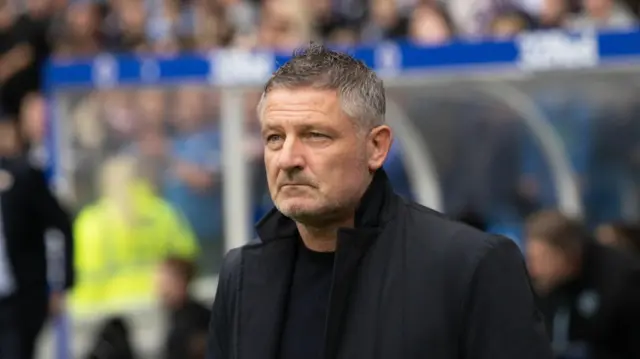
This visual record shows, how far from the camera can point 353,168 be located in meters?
2.68

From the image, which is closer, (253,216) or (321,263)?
(321,263)

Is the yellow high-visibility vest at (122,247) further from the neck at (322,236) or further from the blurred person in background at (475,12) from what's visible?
the neck at (322,236)

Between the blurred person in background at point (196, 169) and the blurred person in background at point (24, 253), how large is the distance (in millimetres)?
877

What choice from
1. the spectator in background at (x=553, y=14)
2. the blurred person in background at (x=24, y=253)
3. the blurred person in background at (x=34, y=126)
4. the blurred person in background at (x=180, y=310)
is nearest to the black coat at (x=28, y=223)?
the blurred person in background at (x=24, y=253)

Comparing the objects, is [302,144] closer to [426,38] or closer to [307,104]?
[307,104]

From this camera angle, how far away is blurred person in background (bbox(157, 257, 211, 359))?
23.6 ft

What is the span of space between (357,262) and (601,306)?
9.28ft

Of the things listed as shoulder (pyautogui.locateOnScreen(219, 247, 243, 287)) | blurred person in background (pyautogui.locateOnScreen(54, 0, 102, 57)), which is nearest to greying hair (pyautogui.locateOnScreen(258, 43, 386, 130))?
shoulder (pyautogui.locateOnScreen(219, 247, 243, 287))

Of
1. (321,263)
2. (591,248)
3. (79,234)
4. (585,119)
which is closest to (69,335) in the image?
(79,234)

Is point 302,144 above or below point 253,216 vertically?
above

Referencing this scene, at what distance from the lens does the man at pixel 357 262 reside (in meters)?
2.61

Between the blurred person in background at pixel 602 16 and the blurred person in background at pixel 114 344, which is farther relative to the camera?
the blurred person in background at pixel 602 16

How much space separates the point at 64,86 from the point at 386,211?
6.17 m

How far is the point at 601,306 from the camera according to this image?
17.4ft
